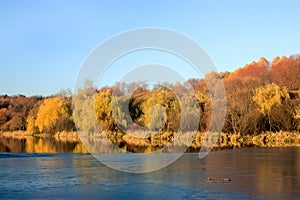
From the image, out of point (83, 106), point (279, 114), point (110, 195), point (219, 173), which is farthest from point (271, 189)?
point (83, 106)

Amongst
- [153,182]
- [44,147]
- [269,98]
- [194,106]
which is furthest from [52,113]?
[153,182]

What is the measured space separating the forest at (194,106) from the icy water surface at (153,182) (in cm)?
2353

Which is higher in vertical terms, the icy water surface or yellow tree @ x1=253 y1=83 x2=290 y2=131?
yellow tree @ x1=253 y1=83 x2=290 y2=131

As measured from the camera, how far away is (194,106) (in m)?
42.0

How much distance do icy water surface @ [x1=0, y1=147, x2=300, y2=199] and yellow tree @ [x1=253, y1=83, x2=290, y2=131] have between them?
953 inches

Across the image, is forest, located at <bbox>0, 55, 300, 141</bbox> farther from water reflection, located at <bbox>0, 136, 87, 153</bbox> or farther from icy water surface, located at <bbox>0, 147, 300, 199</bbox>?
icy water surface, located at <bbox>0, 147, 300, 199</bbox>

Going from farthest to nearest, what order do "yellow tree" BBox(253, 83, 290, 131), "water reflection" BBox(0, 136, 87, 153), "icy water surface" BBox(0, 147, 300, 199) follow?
"yellow tree" BBox(253, 83, 290, 131) < "water reflection" BBox(0, 136, 87, 153) < "icy water surface" BBox(0, 147, 300, 199)

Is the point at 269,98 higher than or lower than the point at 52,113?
higher

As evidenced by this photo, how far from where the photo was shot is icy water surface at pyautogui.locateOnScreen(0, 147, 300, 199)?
10164 millimetres

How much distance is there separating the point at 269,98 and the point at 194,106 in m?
7.79

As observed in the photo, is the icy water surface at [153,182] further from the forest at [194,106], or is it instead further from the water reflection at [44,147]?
the forest at [194,106]

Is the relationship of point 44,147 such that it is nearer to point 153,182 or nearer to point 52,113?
point 153,182

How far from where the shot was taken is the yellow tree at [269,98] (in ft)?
134

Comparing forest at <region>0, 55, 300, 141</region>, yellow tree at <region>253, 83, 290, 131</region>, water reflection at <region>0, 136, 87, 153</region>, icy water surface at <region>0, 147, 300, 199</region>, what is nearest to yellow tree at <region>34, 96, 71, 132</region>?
forest at <region>0, 55, 300, 141</region>
